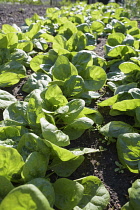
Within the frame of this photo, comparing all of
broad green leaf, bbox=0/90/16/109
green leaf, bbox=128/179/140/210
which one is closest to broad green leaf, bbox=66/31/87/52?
broad green leaf, bbox=0/90/16/109

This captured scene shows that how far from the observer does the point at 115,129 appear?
6.65ft

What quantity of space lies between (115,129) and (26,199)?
1.18 meters

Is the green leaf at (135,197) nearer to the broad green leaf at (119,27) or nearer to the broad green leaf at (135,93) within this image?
the broad green leaf at (135,93)

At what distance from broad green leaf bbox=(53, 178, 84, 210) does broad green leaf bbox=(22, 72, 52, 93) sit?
1.14 meters

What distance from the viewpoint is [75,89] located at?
237 centimetres

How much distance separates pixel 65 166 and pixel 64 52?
1.57 meters

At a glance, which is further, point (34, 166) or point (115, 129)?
point (115, 129)

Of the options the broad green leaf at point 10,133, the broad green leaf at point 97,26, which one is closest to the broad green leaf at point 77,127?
the broad green leaf at point 10,133

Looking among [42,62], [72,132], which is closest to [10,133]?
[72,132]

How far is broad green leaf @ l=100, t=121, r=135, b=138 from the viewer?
6.59ft

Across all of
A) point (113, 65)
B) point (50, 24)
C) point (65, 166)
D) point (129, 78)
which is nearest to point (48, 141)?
point (65, 166)

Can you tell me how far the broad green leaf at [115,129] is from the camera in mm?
2010

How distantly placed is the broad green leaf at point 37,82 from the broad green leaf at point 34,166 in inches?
40.7

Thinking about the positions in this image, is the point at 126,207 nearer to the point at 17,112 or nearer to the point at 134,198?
the point at 134,198
